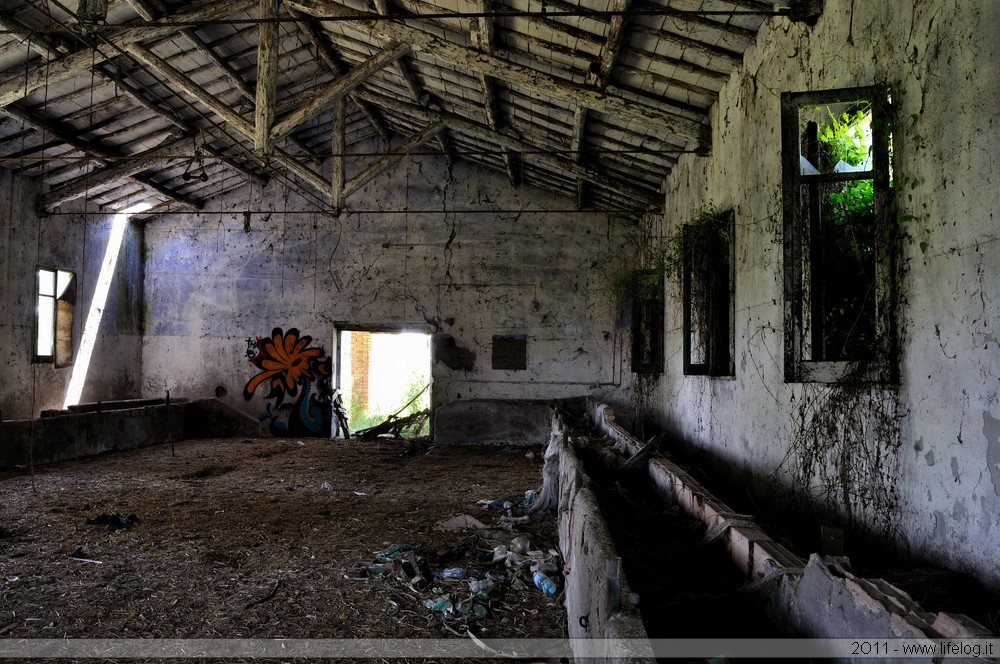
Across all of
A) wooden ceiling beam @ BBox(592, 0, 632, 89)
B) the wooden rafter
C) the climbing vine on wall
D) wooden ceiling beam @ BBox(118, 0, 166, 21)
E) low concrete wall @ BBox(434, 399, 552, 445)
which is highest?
wooden ceiling beam @ BBox(118, 0, 166, 21)

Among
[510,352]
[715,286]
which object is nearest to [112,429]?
[510,352]

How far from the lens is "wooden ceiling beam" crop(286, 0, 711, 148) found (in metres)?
6.92

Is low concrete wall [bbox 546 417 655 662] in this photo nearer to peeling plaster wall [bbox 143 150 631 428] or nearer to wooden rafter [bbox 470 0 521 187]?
wooden rafter [bbox 470 0 521 187]

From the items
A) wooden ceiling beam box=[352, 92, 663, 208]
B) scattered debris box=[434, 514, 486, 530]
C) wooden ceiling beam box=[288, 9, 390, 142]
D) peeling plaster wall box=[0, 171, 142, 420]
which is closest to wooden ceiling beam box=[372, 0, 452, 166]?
wooden ceiling beam box=[352, 92, 663, 208]

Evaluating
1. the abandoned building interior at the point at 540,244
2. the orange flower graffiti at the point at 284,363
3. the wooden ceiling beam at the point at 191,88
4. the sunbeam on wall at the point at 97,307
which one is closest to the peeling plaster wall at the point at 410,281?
the abandoned building interior at the point at 540,244

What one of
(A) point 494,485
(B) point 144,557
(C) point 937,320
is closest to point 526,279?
(A) point 494,485

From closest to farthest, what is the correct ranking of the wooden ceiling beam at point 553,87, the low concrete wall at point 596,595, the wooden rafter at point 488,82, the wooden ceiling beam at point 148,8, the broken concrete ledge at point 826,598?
the broken concrete ledge at point 826,598 < the low concrete wall at point 596,595 < the wooden rafter at point 488,82 < the wooden ceiling beam at point 553,87 < the wooden ceiling beam at point 148,8

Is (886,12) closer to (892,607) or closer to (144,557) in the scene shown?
(892,607)

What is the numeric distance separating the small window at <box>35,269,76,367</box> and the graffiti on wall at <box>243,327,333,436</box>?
3255 millimetres

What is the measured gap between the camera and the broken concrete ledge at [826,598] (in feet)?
6.78

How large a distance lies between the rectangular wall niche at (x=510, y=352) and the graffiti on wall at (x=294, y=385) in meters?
3.46

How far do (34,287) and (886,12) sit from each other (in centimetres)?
1249

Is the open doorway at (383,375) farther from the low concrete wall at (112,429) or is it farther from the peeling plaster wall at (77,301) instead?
the peeling plaster wall at (77,301)

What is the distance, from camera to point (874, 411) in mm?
3592
